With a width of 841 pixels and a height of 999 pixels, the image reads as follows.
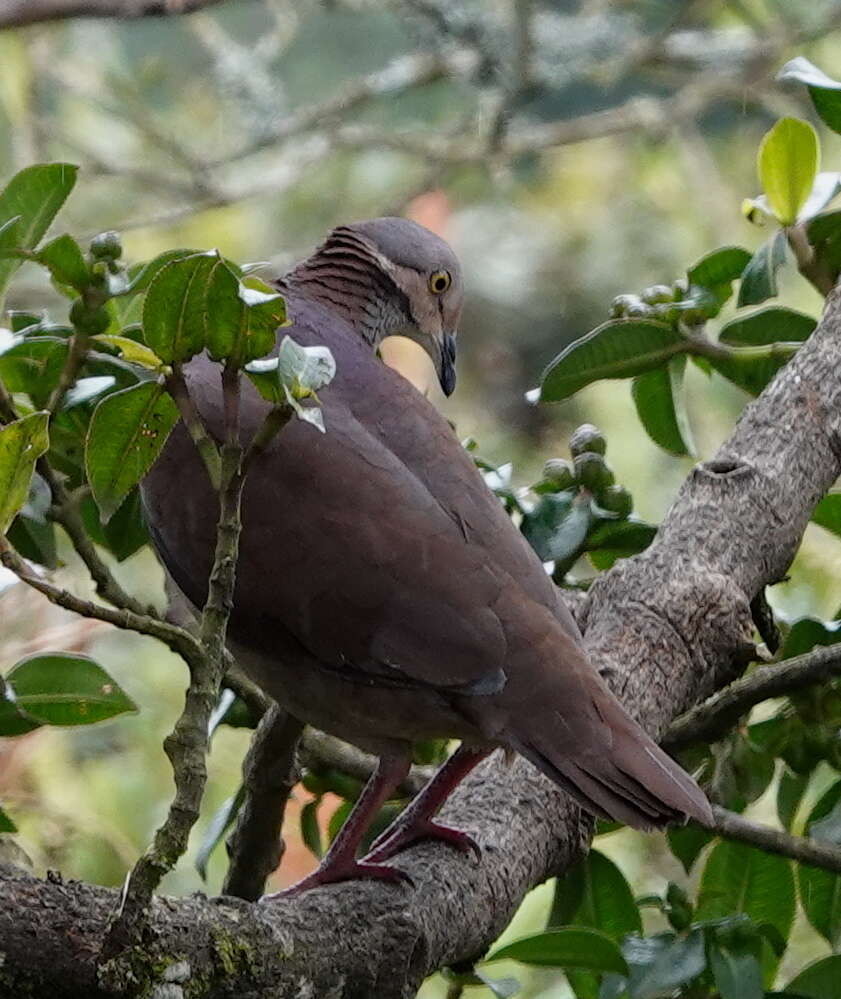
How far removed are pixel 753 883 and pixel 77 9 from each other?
3631mm

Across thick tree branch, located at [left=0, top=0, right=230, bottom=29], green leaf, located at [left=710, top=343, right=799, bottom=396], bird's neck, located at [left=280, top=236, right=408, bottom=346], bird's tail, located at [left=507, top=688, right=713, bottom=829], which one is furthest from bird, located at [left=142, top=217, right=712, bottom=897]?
thick tree branch, located at [left=0, top=0, right=230, bottom=29]

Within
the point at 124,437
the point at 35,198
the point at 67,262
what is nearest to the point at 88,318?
the point at 67,262

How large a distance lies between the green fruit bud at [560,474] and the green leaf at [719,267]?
362 mm

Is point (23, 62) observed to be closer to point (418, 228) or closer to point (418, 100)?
point (418, 100)

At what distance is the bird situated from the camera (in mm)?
1928

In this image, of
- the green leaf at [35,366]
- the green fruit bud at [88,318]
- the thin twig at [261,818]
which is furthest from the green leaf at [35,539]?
the thin twig at [261,818]

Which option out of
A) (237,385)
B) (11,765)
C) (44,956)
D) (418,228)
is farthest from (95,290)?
(11,765)

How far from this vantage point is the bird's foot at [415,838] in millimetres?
1877

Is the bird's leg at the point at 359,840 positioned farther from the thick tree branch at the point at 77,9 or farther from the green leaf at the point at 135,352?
the thick tree branch at the point at 77,9

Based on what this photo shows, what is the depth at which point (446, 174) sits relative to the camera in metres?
6.42

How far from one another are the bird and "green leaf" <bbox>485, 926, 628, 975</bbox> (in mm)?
163

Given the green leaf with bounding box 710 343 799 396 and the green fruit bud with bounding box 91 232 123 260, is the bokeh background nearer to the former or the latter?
the green leaf with bounding box 710 343 799 396

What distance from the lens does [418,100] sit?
6.99 m

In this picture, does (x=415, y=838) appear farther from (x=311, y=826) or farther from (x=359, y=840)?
(x=311, y=826)
